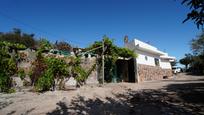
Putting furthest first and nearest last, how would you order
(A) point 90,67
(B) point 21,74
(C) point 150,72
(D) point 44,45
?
(C) point 150,72, (A) point 90,67, (D) point 44,45, (B) point 21,74

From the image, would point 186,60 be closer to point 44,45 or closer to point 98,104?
point 44,45

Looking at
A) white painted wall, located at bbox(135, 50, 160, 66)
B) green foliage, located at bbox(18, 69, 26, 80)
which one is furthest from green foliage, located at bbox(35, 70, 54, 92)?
white painted wall, located at bbox(135, 50, 160, 66)

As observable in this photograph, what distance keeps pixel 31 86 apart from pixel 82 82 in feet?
11.9

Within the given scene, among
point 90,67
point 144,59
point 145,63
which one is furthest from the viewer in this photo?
point 144,59

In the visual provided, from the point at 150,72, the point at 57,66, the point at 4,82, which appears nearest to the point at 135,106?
the point at 57,66

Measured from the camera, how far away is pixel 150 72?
1093 inches

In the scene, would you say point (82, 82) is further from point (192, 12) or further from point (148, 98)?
point (192, 12)

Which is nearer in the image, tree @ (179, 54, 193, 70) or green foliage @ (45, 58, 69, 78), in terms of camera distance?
green foliage @ (45, 58, 69, 78)

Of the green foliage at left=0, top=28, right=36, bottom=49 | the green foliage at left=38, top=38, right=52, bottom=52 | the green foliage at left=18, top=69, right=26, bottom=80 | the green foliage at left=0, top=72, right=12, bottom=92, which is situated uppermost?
the green foliage at left=0, top=28, right=36, bottom=49

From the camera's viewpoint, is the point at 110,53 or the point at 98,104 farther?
the point at 110,53

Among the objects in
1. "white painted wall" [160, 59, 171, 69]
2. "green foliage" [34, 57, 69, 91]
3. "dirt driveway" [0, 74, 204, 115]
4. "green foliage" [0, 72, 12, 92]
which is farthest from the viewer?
"white painted wall" [160, 59, 171, 69]

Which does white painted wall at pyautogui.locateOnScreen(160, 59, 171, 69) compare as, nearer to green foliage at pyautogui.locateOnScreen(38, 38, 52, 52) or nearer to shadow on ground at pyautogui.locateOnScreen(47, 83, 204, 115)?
shadow on ground at pyautogui.locateOnScreen(47, 83, 204, 115)

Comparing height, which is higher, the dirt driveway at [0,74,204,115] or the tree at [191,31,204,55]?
the tree at [191,31,204,55]

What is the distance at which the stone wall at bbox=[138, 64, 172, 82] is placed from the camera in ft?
80.7
